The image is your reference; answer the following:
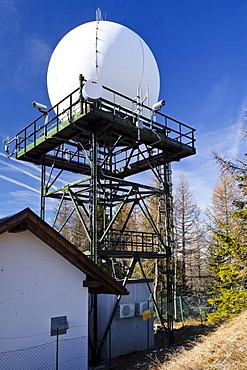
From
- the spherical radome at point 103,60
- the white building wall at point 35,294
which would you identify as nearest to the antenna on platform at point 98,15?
the spherical radome at point 103,60

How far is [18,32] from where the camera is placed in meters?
14.3

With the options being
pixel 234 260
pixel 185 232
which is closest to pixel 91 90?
pixel 234 260

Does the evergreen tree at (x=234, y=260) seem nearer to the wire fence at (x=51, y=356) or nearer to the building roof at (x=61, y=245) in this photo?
the building roof at (x=61, y=245)

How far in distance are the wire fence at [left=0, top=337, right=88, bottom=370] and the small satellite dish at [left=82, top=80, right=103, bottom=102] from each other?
833cm

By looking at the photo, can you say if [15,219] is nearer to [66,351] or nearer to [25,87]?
[66,351]

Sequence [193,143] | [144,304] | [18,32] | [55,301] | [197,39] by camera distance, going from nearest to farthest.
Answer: [55,301] < [197,39] < [18,32] < [144,304] < [193,143]

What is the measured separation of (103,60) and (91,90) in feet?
8.44

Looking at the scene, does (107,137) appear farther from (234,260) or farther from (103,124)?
(234,260)

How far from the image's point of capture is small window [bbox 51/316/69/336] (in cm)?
983

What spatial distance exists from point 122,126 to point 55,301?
→ 25.2 ft

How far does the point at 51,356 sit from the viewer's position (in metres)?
9.75

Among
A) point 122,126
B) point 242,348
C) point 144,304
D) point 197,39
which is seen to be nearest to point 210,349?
point 242,348

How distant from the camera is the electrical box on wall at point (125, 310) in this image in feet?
48.9

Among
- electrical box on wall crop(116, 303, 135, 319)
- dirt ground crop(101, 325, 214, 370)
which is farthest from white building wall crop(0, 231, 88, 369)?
electrical box on wall crop(116, 303, 135, 319)
